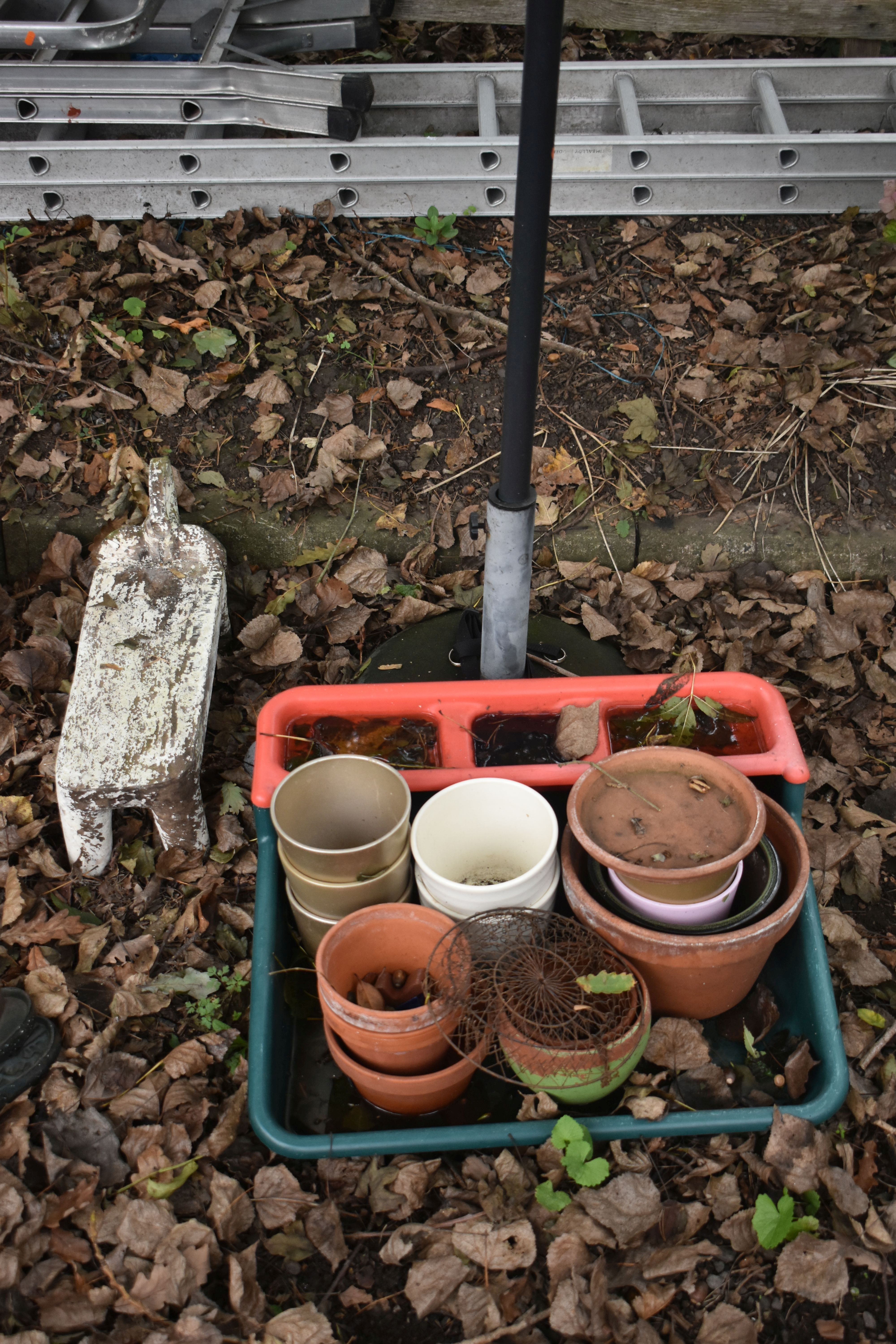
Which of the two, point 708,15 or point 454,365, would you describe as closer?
point 454,365

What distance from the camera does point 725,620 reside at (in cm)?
313

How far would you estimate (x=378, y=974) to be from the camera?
6.86ft

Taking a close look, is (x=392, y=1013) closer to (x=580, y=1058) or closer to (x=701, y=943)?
(x=580, y=1058)

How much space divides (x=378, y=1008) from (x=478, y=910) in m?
0.28

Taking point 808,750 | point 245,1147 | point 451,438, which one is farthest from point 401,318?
point 245,1147

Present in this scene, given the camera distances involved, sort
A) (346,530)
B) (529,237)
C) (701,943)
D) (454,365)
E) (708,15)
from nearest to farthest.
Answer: (529,237) → (701,943) → (346,530) → (454,365) → (708,15)

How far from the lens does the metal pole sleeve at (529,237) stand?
63.5 inches

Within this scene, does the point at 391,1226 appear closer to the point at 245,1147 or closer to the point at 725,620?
the point at 245,1147

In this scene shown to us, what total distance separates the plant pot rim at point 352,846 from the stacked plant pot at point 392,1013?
125 millimetres

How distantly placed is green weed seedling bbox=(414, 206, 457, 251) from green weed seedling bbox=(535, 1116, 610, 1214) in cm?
282

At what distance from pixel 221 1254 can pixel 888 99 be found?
4.07 meters

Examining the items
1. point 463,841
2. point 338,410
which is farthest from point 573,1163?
point 338,410

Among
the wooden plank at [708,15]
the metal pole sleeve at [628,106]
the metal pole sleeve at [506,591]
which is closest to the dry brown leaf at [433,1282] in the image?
the metal pole sleeve at [506,591]

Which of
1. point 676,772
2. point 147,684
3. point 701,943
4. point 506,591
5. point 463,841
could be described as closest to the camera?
point 701,943
